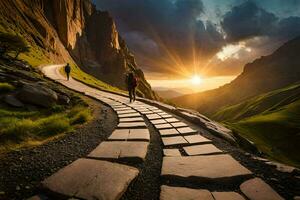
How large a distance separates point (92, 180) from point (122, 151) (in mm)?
1622

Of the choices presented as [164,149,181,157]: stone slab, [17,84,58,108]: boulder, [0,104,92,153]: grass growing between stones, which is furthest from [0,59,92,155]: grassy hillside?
[164,149,181,157]: stone slab

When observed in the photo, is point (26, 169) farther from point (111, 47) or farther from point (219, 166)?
point (111, 47)

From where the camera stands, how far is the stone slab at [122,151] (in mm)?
5145

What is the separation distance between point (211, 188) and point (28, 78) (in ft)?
56.2

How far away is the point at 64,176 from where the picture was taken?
4113mm

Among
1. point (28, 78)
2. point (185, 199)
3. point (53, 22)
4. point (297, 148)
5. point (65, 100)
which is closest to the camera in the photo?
point (185, 199)

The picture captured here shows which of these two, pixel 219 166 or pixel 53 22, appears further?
pixel 53 22

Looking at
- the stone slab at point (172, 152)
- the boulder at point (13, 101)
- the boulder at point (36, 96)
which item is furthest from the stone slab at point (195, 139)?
the boulder at point (13, 101)

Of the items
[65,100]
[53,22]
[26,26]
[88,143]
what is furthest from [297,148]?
[53,22]

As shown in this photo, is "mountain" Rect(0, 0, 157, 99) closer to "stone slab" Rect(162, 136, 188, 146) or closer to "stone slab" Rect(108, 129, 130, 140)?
"stone slab" Rect(108, 129, 130, 140)

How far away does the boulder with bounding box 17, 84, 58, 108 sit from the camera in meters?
12.2

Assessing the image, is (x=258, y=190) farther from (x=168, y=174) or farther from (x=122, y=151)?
(x=122, y=151)

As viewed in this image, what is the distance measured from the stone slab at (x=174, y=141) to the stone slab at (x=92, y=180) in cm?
208

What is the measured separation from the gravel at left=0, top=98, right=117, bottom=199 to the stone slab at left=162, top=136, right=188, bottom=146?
182cm
